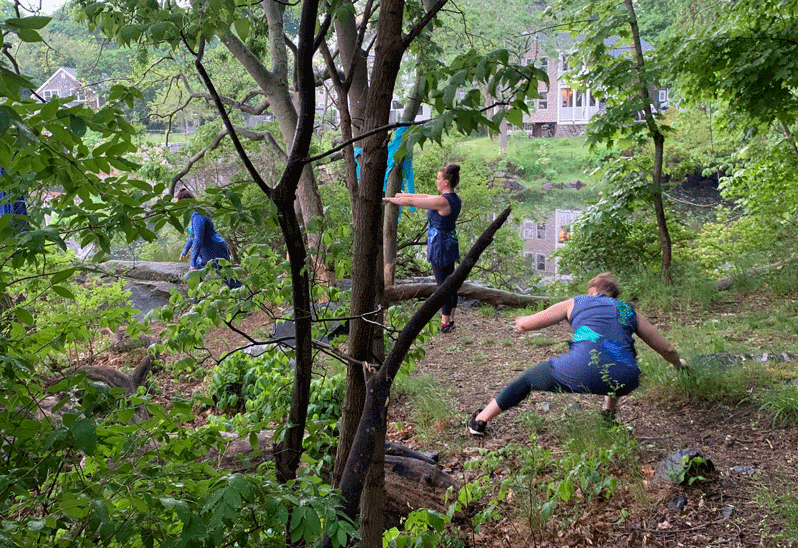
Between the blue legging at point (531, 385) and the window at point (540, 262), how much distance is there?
13.7m

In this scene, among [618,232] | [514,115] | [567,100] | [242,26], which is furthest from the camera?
[567,100]

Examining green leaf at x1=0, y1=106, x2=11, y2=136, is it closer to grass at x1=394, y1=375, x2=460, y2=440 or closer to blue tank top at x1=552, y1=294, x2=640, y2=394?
blue tank top at x1=552, y1=294, x2=640, y2=394

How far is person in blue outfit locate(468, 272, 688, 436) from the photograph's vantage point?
3.97 metres

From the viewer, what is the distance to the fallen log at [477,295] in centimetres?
898

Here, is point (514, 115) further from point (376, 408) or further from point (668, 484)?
point (668, 484)

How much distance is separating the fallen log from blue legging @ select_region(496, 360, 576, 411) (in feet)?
15.0

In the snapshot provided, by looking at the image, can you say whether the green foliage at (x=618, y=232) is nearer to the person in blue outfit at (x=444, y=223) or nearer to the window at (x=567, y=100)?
the person in blue outfit at (x=444, y=223)

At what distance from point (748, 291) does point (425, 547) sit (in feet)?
22.0

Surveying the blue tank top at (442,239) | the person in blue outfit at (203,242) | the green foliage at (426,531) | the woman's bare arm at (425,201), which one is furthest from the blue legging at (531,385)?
the person in blue outfit at (203,242)

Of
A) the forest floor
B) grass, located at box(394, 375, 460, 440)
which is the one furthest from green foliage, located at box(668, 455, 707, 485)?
grass, located at box(394, 375, 460, 440)

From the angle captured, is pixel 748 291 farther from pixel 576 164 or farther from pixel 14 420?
pixel 576 164

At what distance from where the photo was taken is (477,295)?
946 cm

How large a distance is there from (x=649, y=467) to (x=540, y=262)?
49.0ft

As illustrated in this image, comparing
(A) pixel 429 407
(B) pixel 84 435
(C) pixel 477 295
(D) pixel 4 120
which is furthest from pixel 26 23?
(C) pixel 477 295
